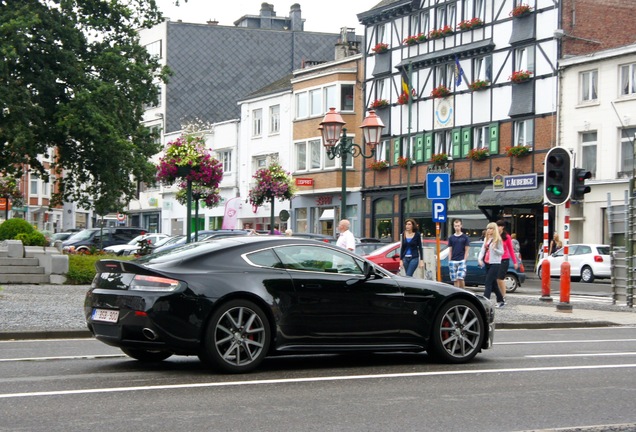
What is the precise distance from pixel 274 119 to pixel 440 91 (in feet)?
56.0

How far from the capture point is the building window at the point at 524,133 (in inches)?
1837

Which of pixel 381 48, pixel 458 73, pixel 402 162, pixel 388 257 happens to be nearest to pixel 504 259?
pixel 388 257

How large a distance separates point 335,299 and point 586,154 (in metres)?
35.7

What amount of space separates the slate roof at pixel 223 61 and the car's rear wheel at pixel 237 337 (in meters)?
66.6

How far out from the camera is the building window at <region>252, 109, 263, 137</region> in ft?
223

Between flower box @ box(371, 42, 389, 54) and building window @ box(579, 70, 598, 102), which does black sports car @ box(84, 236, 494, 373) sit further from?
flower box @ box(371, 42, 389, 54)

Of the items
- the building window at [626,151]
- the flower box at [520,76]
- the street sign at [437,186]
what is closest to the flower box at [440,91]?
the flower box at [520,76]

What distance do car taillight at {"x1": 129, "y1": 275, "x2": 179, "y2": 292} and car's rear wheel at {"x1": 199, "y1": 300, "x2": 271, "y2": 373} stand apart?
48 cm

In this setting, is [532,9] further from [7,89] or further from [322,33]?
[322,33]

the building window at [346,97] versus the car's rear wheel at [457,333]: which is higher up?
the building window at [346,97]

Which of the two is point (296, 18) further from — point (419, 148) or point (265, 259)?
point (265, 259)

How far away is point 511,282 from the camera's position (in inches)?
1280

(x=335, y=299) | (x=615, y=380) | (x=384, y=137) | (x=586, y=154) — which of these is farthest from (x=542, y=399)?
(x=384, y=137)

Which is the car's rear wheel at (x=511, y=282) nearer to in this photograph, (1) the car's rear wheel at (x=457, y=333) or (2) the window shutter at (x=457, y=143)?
(2) the window shutter at (x=457, y=143)
